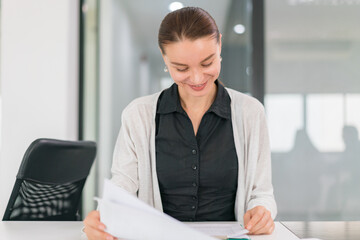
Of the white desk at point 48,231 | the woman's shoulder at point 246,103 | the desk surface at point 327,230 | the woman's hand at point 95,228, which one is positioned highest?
the woman's shoulder at point 246,103

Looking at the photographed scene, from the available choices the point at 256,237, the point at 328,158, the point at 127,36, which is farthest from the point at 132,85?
the point at 256,237

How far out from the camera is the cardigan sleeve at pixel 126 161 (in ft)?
4.60

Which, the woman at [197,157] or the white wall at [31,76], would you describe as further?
the white wall at [31,76]

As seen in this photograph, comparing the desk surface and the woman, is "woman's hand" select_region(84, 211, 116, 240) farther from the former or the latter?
the desk surface

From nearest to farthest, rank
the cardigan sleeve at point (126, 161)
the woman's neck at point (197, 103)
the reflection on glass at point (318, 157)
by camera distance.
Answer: the cardigan sleeve at point (126, 161) → the woman's neck at point (197, 103) → the reflection on glass at point (318, 157)

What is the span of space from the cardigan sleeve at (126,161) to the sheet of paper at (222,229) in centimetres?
29

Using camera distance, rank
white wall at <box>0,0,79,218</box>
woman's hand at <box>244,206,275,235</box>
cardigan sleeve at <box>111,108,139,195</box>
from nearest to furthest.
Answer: woman's hand at <box>244,206,275,235</box>
cardigan sleeve at <box>111,108,139,195</box>
white wall at <box>0,0,79,218</box>

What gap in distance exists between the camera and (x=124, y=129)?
1.48 m

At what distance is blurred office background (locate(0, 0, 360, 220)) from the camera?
8.63 feet

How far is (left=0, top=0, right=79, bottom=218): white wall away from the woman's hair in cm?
147

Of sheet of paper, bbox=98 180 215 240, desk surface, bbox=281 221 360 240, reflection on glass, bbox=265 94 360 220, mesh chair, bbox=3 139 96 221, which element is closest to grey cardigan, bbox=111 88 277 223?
desk surface, bbox=281 221 360 240

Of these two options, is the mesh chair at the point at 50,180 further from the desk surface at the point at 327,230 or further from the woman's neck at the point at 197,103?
the desk surface at the point at 327,230

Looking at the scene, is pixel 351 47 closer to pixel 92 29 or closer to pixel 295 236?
pixel 92 29

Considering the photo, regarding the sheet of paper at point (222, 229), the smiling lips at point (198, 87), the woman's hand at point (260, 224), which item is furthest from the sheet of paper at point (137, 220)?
the smiling lips at point (198, 87)
